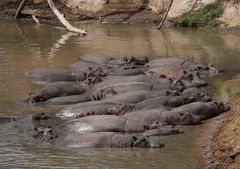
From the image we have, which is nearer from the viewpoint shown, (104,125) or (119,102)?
(104,125)

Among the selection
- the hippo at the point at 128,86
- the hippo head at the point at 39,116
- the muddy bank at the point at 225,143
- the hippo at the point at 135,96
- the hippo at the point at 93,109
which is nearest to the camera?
the muddy bank at the point at 225,143

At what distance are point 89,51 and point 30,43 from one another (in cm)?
328

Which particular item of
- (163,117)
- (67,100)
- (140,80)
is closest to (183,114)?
(163,117)

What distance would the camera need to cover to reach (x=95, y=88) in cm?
1521

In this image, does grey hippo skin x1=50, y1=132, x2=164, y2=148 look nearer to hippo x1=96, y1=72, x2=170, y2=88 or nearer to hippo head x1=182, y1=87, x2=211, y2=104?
hippo head x1=182, y1=87, x2=211, y2=104

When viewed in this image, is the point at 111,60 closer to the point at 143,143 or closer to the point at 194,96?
the point at 194,96

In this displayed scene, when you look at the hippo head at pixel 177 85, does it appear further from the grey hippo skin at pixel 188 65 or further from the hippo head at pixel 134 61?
the hippo head at pixel 134 61

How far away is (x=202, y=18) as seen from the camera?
31.1 metres

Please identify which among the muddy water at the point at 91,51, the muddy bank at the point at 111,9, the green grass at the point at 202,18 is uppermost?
the muddy water at the point at 91,51

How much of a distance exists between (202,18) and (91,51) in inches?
433

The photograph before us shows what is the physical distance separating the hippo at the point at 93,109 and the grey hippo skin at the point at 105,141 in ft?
5.13

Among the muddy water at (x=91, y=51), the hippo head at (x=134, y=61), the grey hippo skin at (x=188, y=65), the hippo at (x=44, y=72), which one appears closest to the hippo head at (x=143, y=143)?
the muddy water at (x=91, y=51)

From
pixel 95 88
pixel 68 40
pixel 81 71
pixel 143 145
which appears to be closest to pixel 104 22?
pixel 68 40

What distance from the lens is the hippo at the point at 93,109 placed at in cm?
1230
